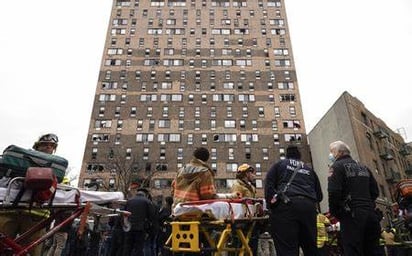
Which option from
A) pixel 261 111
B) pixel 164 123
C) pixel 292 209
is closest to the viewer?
pixel 292 209

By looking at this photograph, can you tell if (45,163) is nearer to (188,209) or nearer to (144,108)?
(188,209)

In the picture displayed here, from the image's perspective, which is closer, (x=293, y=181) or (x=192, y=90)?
(x=293, y=181)

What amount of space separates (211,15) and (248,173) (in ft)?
193

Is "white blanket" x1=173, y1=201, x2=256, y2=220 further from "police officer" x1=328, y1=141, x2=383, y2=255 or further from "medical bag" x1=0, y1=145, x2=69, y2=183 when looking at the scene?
"medical bag" x1=0, y1=145, x2=69, y2=183

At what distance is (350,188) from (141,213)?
4.67m

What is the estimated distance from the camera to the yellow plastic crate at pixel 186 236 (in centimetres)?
432

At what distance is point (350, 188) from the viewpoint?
4.63 m

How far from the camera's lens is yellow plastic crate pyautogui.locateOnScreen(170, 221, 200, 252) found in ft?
14.2

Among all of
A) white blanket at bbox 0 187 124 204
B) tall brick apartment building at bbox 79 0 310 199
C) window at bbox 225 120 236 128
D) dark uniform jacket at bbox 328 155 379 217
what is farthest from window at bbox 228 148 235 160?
white blanket at bbox 0 187 124 204

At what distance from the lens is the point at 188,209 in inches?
178

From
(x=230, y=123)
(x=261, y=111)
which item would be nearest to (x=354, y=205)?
(x=230, y=123)

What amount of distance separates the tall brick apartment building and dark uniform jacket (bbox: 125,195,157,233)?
3714 cm

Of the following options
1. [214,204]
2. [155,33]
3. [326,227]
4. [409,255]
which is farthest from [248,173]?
[155,33]

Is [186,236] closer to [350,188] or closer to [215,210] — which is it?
[215,210]
